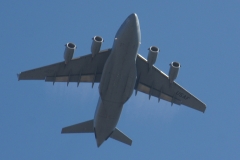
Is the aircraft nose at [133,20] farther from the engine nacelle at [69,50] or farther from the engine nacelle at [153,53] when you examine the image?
the engine nacelle at [69,50]

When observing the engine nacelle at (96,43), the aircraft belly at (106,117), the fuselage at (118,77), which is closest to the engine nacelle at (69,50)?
the engine nacelle at (96,43)

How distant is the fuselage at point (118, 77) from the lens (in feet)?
84.8

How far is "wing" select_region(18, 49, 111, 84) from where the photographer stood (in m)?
29.2

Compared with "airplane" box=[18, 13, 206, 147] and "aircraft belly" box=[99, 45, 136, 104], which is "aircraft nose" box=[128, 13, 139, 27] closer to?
"airplane" box=[18, 13, 206, 147]

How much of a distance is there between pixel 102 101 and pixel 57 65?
12.3 ft

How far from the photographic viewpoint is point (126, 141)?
1245 inches

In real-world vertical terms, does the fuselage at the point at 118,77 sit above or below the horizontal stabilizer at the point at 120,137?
above

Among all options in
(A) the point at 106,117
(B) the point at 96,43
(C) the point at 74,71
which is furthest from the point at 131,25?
(A) the point at 106,117

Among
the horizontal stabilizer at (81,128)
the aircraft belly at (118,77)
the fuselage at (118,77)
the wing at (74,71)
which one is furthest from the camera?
the horizontal stabilizer at (81,128)

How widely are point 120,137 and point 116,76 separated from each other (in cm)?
611

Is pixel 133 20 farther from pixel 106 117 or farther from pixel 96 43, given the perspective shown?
pixel 106 117

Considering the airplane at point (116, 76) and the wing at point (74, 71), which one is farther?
the wing at point (74, 71)

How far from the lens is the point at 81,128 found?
1233 inches

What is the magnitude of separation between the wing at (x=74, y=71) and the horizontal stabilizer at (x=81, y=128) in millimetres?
2950
